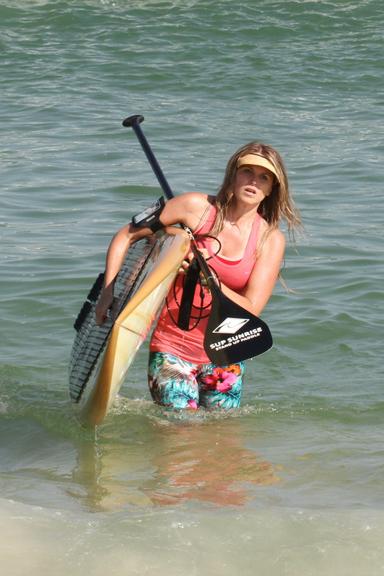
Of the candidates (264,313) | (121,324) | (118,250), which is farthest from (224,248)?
(264,313)

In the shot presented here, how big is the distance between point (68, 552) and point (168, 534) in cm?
38

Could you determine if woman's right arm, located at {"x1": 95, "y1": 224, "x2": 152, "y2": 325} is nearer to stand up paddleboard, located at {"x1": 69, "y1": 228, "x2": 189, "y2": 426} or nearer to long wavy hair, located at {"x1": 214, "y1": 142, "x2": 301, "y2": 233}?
stand up paddleboard, located at {"x1": 69, "y1": 228, "x2": 189, "y2": 426}

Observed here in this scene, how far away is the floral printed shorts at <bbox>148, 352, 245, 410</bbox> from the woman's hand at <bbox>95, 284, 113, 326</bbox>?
31 centimetres

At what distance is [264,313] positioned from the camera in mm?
8648

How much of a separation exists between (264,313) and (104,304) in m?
2.85

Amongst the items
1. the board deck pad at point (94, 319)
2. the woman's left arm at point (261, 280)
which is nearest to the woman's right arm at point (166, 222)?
the board deck pad at point (94, 319)

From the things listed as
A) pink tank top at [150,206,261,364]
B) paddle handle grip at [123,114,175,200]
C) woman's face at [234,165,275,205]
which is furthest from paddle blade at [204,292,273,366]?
paddle handle grip at [123,114,175,200]

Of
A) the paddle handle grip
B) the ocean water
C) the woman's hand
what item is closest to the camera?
the ocean water

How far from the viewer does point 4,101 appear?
1566 cm

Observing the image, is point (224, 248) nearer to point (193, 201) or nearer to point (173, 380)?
point (193, 201)

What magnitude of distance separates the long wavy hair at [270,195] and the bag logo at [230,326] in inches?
17.5

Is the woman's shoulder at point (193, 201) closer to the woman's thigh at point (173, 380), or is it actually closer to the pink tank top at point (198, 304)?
the pink tank top at point (198, 304)

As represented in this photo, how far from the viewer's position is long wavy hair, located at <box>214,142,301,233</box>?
574cm

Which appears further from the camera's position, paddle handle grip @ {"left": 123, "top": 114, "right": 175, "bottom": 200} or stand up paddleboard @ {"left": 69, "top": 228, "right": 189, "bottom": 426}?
paddle handle grip @ {"left": 123, "top": 114, "right": 175, "bottom": 200}
